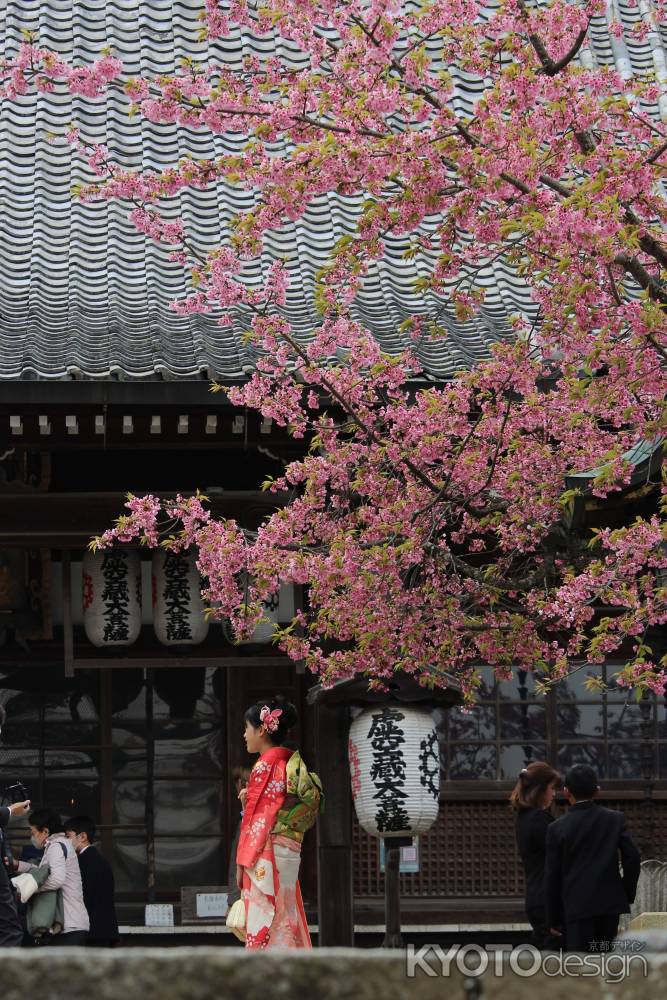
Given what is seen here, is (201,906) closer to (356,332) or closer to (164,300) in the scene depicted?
(164,300)

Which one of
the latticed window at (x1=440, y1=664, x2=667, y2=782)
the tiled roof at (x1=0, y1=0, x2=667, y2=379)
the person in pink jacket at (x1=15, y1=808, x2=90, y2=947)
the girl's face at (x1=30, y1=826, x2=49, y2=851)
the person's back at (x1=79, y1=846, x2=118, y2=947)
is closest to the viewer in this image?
the person in pink jacket at (x1=15, y1=808, x2=90, y2=947)

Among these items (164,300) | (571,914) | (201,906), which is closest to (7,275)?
(164,300)

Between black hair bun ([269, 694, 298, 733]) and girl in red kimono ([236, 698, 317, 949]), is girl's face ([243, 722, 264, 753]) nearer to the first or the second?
girl in red kimono ([236, 698, 317, 949])

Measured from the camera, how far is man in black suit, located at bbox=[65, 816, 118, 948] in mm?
8547

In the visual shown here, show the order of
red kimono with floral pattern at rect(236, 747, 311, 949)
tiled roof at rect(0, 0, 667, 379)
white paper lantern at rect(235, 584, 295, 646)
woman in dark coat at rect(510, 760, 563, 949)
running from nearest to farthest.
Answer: red kimono with floral pattern at rect(236, 747, 311, 949) < woman in dark coat at rect(510, 760, 563, 949) < tiled roof at rect(0, 0, 667, 379) < white paper lantern at rect(235, 584, 295, 646)

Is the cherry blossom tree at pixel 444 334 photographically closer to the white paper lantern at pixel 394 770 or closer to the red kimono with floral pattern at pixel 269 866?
the white paper lantern at pixel 394 770

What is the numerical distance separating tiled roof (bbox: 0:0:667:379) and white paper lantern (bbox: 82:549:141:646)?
147 cm

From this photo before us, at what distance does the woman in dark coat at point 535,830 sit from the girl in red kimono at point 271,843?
127 cm

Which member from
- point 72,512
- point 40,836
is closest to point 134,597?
point 72,512

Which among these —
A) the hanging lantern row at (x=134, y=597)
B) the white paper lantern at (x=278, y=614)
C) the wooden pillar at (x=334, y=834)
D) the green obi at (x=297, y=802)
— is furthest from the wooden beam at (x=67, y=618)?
the green obi at (x=297, y=802)

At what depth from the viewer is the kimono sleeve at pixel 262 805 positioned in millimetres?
6746

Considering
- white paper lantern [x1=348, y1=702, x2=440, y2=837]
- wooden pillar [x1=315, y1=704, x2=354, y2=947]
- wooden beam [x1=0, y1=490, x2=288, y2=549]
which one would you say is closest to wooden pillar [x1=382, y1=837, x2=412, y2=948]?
white paper lantern [x1=348, y1=702, x2=440, y2=837]

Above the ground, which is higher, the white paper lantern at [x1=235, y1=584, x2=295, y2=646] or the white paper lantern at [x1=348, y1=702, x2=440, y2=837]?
the white paper lantern at [x1=235, y1=584, x2=295, y2=646]

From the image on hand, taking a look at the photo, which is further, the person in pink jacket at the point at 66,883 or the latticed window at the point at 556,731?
the latticed window at the point at 556,731
